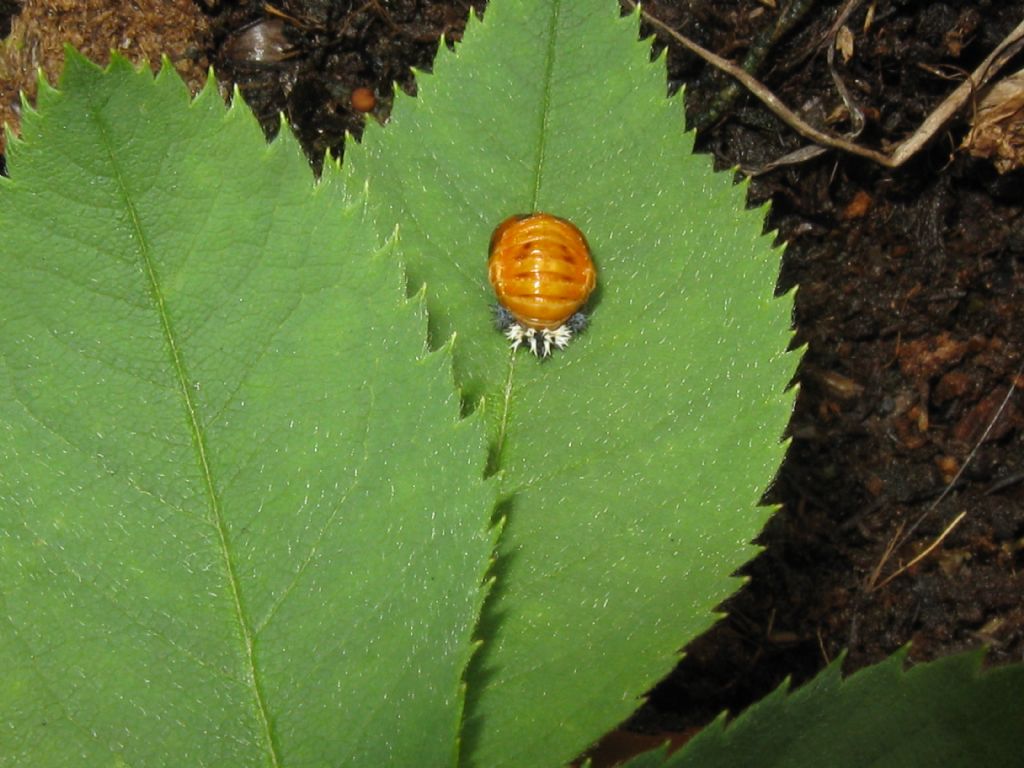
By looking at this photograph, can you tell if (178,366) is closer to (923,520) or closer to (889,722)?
(889,722)

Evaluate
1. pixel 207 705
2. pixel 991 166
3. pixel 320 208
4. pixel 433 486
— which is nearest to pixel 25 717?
pixel 207 705

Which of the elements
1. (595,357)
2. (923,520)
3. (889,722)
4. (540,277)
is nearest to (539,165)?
(540,277)

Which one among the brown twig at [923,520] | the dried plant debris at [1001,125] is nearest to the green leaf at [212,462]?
the brown twig at [923,520]

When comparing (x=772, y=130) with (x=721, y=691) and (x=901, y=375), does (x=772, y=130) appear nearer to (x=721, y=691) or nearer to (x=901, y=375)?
(x=901, y=375)

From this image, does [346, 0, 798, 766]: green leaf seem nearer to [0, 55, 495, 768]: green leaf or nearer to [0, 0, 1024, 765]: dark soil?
[0, 55, 495, 768]: green leaf

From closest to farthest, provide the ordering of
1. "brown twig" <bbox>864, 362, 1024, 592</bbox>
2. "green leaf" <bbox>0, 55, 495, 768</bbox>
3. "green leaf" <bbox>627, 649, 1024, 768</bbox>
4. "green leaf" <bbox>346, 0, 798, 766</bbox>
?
"green leaf" <bbox>0, 55, 495, 768</bbox>, "green leaf" <bbox>627, 649, 1024, 768</bbox>, "green leaf" <bbox>346, 0, 798, 766</bbox>, "brown twig" <bbox>864, 362, 1024, 592</bbox>

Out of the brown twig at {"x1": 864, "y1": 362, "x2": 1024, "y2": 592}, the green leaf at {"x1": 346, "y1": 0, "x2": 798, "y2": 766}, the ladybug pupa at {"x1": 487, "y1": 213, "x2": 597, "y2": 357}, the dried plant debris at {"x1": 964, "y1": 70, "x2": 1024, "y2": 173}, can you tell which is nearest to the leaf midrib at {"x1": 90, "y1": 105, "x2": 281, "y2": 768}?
the green leaf at {"x1": 346, "y1": 0, "x2": 798, "y2": 766}
